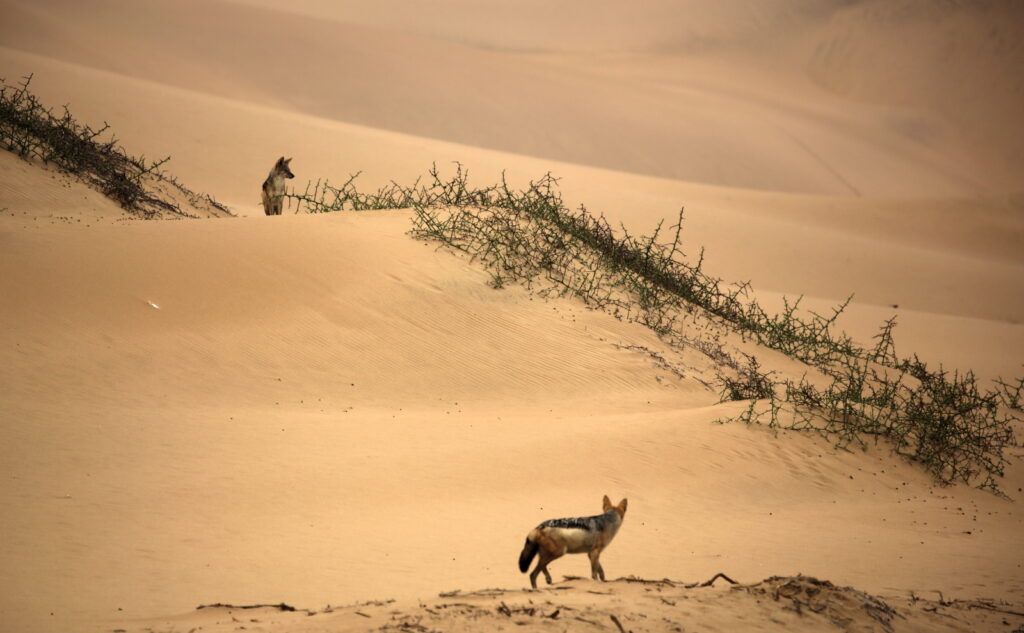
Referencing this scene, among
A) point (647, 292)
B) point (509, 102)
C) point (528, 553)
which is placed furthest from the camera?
point (509, 102)

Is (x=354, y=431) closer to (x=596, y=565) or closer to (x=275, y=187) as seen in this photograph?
(x=596, y=565)

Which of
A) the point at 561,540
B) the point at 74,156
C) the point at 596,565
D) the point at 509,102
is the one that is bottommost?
the point at 596,565

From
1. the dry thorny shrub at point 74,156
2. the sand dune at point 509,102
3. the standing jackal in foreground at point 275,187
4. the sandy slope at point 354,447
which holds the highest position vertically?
the sand dune at point 509,102

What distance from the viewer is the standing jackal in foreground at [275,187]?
46.0ft

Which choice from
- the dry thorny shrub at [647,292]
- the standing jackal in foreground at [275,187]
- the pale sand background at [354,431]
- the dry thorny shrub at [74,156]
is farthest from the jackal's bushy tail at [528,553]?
→ the dry thorny shrub at [74,156]

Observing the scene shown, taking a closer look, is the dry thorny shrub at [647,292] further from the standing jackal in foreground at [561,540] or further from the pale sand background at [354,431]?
the standing jackal in foreground at [561,540]

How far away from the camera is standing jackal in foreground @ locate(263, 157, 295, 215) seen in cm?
1402

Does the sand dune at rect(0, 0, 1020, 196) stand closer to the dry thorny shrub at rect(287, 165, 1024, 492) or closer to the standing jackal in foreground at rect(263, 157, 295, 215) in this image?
the standing jackal in foreground at rect(263, 157, 295, 215)

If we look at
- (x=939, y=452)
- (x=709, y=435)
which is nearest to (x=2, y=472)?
(x=709, y=435)

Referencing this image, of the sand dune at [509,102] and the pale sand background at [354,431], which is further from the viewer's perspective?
the sand dune at [509,102]

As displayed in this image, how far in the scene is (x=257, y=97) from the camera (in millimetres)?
46344

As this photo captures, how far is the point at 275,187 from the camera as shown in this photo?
1450cm

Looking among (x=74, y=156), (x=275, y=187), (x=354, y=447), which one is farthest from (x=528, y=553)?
(x=74, y=156)

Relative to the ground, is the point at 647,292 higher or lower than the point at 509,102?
lower
